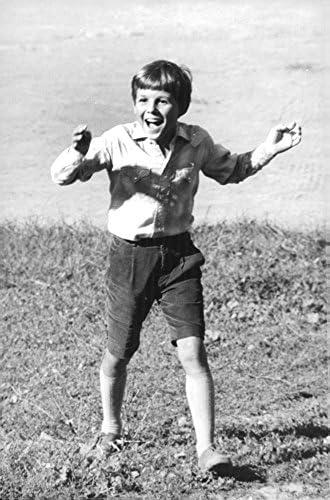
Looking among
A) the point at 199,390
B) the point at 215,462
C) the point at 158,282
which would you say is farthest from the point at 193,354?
the point at 215,462

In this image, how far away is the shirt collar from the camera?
4.17 m

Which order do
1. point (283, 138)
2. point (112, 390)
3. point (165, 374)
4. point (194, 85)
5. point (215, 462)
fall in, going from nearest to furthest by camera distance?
point (215, 462), point (283, 138), point (112, 390), point (165, 374), point (194, 85)

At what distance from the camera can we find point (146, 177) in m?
4.15

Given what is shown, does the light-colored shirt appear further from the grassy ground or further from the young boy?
the grassy ground

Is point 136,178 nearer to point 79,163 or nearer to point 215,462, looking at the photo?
point 79,163

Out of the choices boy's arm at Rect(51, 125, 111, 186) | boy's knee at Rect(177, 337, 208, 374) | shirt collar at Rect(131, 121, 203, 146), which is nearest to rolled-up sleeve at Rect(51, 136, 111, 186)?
boy's arm at Rect(51, 125, 111, 186)

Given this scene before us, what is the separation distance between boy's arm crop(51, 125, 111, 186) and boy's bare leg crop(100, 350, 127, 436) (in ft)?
2.42

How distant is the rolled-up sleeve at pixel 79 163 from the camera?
13.1ft

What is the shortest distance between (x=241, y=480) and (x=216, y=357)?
142 centimetres

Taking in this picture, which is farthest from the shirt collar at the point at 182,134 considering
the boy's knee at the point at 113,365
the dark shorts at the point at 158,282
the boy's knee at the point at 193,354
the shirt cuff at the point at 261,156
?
the boy's knee at the point at 113,365

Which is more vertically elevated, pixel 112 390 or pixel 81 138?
pixel 81 138

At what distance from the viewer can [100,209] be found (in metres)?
7.12

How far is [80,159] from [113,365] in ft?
2.77

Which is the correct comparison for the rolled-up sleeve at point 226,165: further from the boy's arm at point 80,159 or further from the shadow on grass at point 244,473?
the shadow on grass at point 244,473
